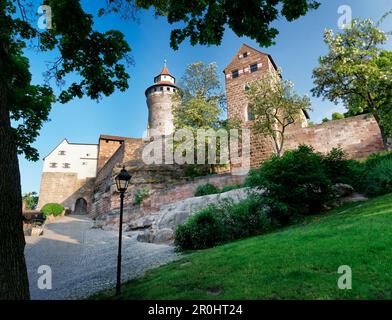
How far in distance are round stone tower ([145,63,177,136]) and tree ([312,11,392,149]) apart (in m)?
27.3

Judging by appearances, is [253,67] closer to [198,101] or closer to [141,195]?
[198,101]

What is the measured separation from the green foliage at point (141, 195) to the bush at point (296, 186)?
520 inches

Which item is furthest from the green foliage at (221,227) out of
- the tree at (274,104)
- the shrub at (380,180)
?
the tree at (274,104)

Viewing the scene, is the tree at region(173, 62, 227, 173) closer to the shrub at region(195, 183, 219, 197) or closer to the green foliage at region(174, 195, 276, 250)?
the shrub at region(195, 183, 219, 197)

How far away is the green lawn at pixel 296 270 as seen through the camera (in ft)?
12.5

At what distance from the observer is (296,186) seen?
11367mm

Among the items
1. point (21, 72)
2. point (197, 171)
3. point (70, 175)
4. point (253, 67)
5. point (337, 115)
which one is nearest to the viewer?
point (21, 72)

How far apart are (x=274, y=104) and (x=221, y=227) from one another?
13409 mm

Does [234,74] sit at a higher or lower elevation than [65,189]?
higher

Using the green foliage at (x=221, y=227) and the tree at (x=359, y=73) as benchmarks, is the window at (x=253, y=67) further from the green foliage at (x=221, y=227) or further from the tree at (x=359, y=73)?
the green foliage at (x=221, y=227)

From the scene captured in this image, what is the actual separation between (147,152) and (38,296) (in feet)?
75.3

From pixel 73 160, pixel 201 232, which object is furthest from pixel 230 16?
pixel 73 160

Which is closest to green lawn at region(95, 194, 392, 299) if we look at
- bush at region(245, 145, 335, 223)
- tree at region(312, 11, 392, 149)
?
bush at region(245, 145, 335, 223)

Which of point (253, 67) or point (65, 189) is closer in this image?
point (253, 67)
